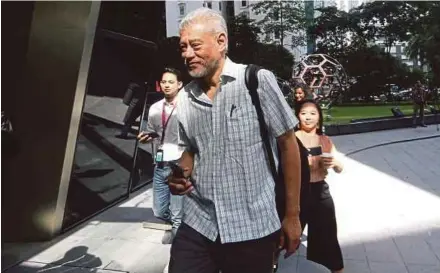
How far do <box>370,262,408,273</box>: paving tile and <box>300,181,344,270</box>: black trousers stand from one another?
2.07ft

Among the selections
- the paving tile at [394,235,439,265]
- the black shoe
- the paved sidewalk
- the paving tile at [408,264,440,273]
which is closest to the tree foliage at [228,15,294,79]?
the paved sidewalk

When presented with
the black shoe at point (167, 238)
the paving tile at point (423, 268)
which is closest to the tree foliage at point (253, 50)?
the black shoe at point (167, 238)

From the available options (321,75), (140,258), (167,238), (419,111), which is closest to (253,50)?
(419,111)

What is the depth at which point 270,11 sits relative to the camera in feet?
108

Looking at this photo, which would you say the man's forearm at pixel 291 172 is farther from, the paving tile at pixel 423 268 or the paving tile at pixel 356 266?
the paving tile at pixel 423 268

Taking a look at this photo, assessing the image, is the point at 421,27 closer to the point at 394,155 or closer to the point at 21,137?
the point at 394,155

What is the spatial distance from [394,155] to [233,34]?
609 inches

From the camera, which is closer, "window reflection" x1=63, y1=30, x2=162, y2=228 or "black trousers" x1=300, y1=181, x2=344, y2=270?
"black trousers" x1=300, y1=181, x2=344, y2=270

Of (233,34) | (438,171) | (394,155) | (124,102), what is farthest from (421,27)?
(124,102)

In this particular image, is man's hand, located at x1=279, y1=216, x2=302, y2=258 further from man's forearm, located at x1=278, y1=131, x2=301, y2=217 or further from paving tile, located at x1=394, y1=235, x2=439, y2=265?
paving tile, located at x1=394, y1=235, x2=439, y2=265

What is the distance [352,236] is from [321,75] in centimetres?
542

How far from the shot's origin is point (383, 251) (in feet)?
14.7

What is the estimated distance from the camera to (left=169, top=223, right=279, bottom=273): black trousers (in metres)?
2.03

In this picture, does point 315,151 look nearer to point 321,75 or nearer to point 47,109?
point 47,109
